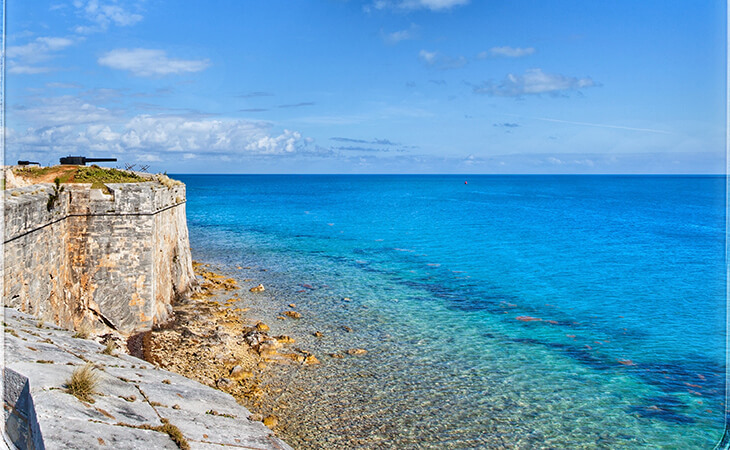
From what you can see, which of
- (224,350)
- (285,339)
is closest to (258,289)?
(285,339)

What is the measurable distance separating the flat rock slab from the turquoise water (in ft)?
10.8

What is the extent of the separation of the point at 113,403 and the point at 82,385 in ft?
1.88

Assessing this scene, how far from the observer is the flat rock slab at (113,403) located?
19.4ft

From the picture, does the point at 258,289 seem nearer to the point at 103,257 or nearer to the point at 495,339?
the point at 103,257

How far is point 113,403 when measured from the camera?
278 inches

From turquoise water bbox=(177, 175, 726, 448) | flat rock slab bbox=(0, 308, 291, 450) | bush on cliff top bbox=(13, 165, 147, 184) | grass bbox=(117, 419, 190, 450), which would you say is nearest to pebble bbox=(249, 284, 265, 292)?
turquoise water bbox=(177, 175, 726, 448)

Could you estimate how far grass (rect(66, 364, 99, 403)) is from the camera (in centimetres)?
655

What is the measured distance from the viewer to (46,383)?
6465 millimetres

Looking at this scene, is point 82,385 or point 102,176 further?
point 102,176

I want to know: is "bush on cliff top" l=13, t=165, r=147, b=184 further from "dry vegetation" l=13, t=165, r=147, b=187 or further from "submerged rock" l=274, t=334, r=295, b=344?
"submerged rock" l=274, t=334, r=295, b=344

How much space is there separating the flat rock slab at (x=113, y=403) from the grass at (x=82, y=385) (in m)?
0.10

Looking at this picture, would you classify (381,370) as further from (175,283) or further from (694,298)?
(694,298)

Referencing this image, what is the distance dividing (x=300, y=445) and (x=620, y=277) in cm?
2712

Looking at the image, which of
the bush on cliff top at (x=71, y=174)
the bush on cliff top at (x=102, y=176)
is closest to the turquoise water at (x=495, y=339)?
the bush on cliff top at (x=102, y=176)
